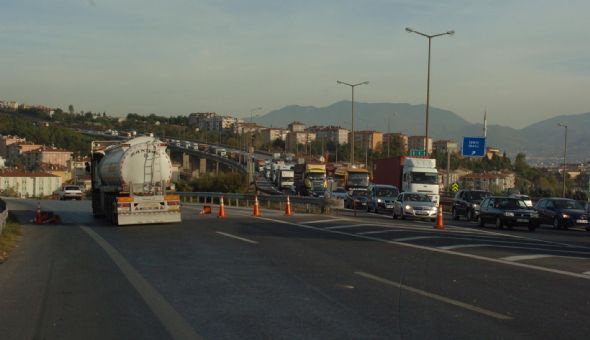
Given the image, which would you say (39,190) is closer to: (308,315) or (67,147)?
(67,147)

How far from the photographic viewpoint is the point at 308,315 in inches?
347

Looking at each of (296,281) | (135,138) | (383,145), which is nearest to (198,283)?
(296,281)

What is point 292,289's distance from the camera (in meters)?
10.8

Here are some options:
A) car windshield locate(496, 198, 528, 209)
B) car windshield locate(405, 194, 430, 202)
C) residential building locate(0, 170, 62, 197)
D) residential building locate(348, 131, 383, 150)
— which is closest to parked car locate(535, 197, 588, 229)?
car windshield locate(496, 198, 528, 209)

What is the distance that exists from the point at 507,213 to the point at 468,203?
Result: 7.57 m

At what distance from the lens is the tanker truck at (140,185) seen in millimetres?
24844

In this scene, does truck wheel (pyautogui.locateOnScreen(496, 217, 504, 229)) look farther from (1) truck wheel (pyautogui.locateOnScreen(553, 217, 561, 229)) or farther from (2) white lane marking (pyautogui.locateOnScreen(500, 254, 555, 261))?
(2) white lane marking (pyautogui.locateOnScreen(500, 254, 555, 261))

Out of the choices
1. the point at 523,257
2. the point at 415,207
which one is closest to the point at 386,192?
the point at 415,207

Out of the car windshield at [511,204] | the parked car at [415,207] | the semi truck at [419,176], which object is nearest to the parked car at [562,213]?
the car windshield at [511,204]

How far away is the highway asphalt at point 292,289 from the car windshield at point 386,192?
70.0 ft

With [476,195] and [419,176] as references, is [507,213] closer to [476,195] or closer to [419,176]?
[476,195]

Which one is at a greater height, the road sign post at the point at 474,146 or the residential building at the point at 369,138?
the residential building at the point at 369,138

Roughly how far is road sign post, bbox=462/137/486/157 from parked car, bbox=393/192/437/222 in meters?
20.7

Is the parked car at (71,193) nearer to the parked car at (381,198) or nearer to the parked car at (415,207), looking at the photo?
the parked car at (381,198)
